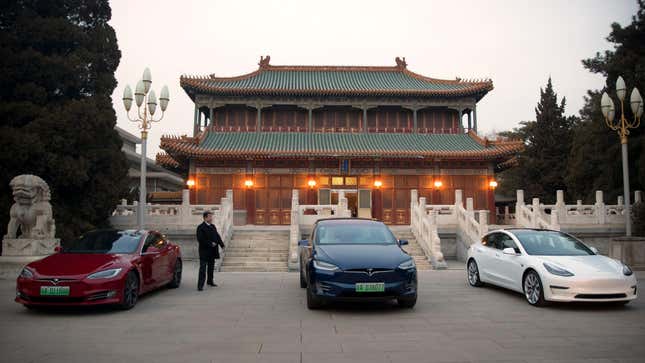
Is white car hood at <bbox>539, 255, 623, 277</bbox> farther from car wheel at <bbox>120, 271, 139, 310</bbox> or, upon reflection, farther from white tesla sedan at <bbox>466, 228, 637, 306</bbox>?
car wheel at <bbox>120, 271, 139, 310</bbox>

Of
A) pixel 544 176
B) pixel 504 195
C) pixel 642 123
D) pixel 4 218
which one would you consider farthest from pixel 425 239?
pixel 504 195

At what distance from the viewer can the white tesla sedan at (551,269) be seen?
7.66 m

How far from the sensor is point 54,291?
7246 mm

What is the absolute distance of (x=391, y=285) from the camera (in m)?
7.34

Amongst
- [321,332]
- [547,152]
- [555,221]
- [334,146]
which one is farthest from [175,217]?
[547,152]

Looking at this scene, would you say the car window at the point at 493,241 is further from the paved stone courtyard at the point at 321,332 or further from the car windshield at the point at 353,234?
the car windshield at the point at 353,234

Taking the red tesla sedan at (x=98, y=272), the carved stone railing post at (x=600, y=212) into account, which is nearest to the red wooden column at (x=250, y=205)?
the red tesla sedan at (x=98, y=272)

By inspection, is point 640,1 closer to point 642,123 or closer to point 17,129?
point 642,123

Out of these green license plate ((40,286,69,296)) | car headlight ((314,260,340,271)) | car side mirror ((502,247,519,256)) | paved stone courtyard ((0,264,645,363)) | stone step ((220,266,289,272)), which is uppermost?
car side mirror ((502,247,519,256))

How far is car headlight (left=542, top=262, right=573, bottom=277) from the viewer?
25.6 ft

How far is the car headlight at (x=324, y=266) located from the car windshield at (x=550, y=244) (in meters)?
4.06

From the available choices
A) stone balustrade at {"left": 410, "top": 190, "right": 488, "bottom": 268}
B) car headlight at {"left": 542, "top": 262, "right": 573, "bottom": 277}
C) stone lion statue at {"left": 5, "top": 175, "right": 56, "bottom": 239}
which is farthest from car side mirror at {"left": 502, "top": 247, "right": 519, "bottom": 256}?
stone lion statue at {"left": 5, "top": 175, "right": 56, "bottom": 239}

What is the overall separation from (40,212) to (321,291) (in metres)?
8.70

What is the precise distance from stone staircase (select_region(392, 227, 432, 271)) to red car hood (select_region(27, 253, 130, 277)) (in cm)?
987
